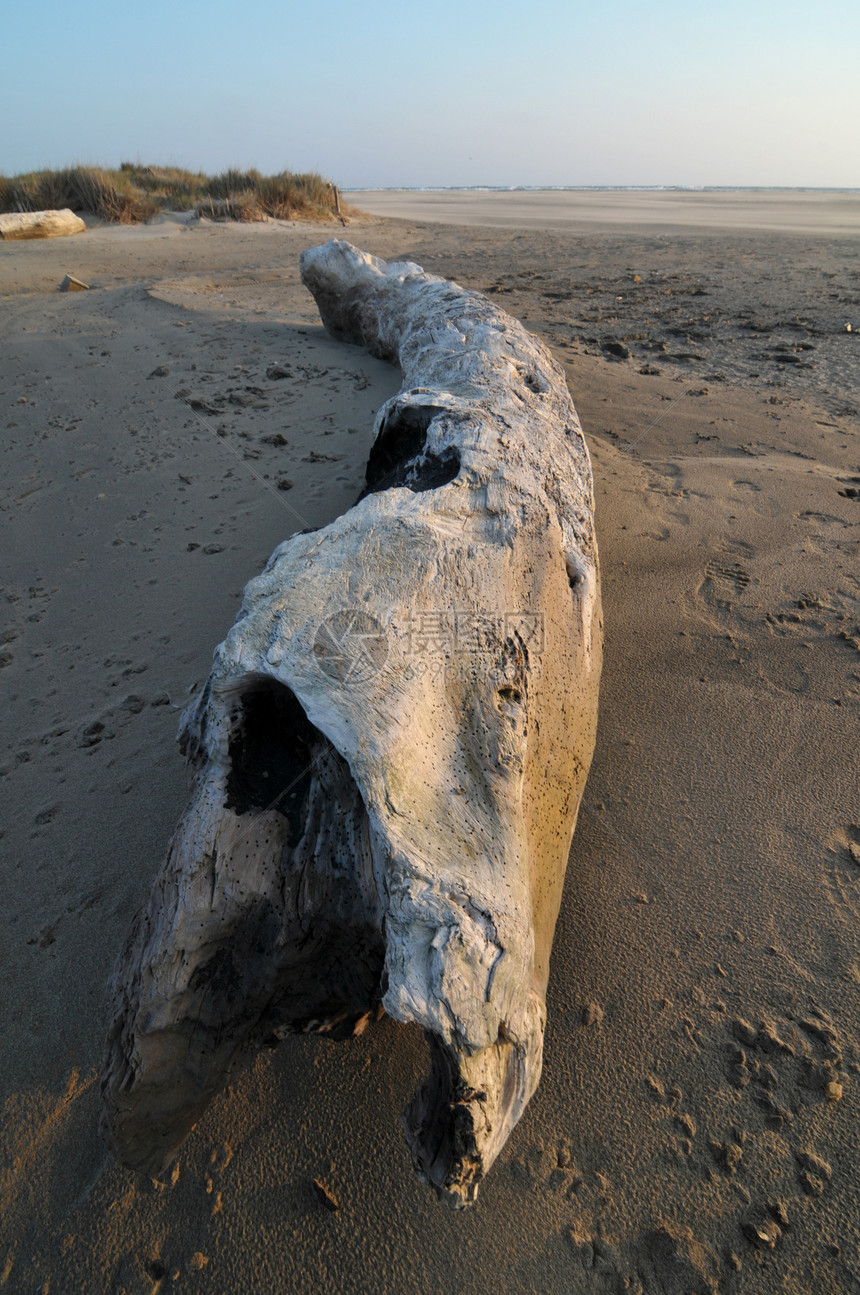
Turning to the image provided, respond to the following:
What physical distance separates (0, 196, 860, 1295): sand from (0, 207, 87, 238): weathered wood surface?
28.8 feet

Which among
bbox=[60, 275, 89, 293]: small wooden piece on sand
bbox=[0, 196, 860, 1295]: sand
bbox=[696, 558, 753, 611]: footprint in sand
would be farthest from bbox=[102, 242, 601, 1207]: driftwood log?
bbox=[60, 275, 89, 293]: small wooden piece on sand

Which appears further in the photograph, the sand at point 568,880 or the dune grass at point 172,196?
the dune grass at point 172,196

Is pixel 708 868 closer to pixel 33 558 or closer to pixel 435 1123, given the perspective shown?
pixel 435 1123

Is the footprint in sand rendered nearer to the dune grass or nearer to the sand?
the sand

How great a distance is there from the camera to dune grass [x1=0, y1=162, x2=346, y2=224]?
1312 centimetres

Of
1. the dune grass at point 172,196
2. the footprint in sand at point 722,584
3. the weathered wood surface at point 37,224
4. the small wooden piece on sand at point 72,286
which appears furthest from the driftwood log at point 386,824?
the dune grass at point 172,196

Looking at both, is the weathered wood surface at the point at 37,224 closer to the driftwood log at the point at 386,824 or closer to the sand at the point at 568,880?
the sand at the point at 568,880

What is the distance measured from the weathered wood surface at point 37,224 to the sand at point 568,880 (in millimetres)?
8770

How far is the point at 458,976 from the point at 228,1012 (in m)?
0.52

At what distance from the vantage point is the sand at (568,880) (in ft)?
4.16

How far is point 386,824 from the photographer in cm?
128

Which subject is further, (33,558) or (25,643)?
(33,558)

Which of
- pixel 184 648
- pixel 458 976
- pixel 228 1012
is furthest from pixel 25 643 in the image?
pixel 458 976

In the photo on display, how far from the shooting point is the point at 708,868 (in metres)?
1.87
